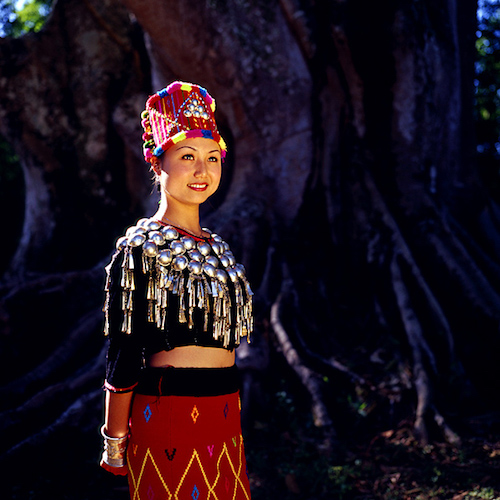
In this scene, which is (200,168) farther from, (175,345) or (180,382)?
(180,382)

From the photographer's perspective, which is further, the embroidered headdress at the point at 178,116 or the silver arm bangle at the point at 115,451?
the embroidered headdress at the point at 178,116

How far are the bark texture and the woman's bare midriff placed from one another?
1.92 m

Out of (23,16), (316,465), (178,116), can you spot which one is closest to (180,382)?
(178,116)

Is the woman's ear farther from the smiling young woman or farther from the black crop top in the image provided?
the black crop top

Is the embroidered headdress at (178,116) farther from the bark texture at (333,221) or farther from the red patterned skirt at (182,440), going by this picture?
the bark texture at (333,221)

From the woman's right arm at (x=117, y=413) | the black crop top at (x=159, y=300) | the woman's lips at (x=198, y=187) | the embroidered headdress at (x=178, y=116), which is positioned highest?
the embroidered headdress at (x=178, y=116)

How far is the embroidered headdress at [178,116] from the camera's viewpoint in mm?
1781

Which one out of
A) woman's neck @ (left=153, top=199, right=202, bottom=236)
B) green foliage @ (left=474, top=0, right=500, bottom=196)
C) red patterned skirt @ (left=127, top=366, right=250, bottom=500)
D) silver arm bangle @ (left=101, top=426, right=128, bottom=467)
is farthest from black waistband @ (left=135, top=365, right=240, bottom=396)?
green foliage @ (left=474, top=0, right=500, bottom=196)

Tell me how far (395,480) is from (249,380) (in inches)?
43.1

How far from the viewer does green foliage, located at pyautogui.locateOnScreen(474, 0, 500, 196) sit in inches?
378

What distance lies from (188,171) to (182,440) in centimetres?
82

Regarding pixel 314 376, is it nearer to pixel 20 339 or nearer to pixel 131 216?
pixel 20 339

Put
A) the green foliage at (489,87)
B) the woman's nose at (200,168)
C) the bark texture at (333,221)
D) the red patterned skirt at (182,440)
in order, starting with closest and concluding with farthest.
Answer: the red patterned skirt at (182,440), the woman's nose at (200,168), the bark texture at (333,221), the green foliage at (489,87)

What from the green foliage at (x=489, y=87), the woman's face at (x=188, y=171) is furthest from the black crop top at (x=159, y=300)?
the green foliage at (x=489, y=87)
